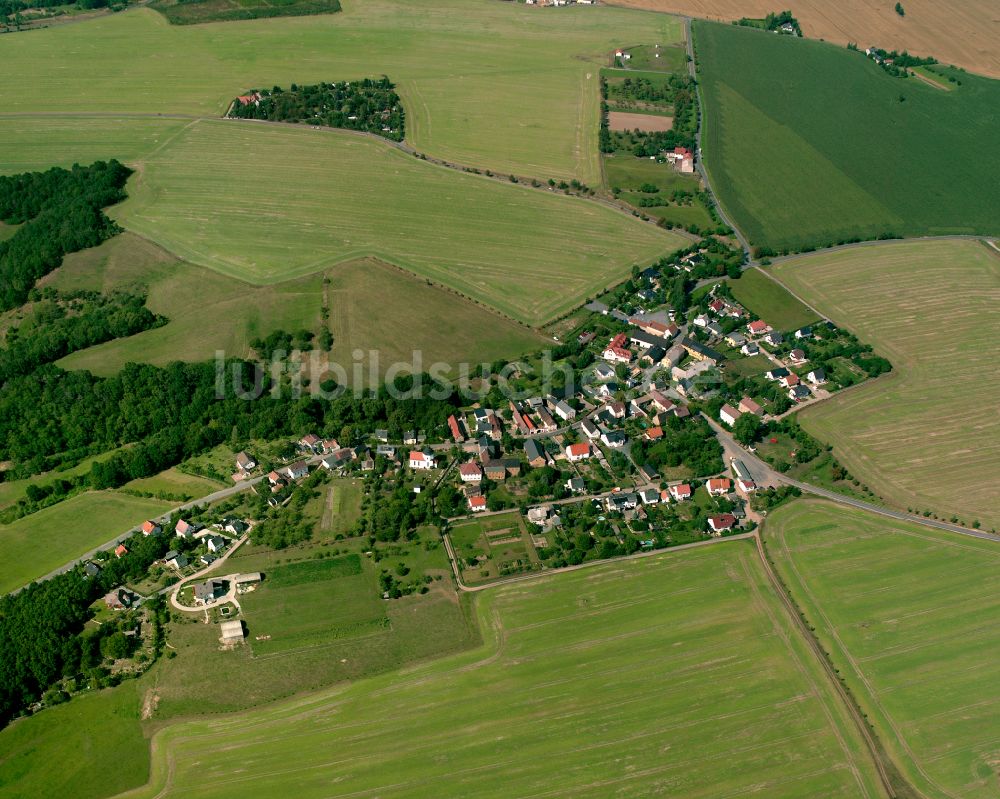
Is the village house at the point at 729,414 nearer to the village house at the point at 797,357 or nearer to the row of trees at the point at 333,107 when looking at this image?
the village house at the point at 797,357

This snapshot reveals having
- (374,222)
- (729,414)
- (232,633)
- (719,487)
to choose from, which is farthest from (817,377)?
(232,633)

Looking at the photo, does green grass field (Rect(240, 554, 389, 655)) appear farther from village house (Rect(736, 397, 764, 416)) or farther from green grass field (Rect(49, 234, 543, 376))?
village house (Rect(736, 397, 764, 416))

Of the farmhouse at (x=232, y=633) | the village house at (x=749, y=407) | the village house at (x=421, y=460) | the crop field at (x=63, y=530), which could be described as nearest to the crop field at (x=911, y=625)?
the village house at (x=749, y=407)

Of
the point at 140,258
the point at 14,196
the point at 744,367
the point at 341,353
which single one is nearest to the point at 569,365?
the point at 744,367

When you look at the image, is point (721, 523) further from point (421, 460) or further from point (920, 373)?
point (920, 373)

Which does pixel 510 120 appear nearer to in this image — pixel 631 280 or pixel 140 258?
pixel 631 280
